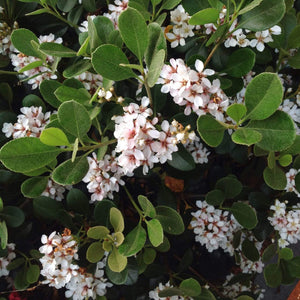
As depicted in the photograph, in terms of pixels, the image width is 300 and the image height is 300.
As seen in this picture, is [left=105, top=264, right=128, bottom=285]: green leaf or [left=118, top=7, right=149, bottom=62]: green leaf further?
[left=105, top=264, right=128, bottom=285]: green leaf

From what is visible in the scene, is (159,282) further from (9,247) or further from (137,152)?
(137,152)

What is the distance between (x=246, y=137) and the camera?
48cm

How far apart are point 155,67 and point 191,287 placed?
1.55 ft

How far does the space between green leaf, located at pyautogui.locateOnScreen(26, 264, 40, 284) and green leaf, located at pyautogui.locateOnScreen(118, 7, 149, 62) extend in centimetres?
57

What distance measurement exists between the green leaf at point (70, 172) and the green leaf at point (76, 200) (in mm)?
206

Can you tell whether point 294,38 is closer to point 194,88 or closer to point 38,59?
point 194,88

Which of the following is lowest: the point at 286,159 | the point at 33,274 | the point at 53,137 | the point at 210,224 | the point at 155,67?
the point at 33,274

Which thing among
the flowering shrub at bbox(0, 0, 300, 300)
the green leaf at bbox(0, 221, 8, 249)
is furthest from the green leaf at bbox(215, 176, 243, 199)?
the green leaf at bbox(0, 221, 8, 249)

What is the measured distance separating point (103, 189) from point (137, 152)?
0.65ft

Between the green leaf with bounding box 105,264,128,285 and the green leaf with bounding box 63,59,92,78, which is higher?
the green leaf with bounding box 63,59,92,78

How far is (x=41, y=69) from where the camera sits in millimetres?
707

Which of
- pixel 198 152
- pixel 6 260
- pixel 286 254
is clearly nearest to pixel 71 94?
pixel 198 152

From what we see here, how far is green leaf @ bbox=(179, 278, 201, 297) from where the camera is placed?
0.74 m

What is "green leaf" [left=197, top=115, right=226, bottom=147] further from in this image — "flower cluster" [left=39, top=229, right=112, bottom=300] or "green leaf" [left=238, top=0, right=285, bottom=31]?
"flower cluster" [left=39, top=229, right=112, bottom=300]
